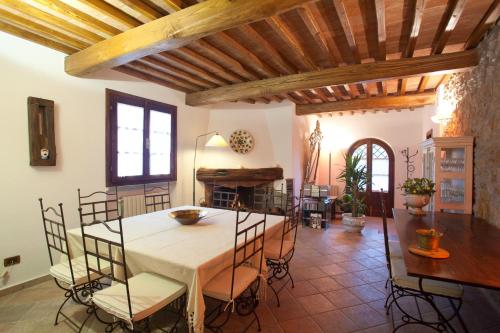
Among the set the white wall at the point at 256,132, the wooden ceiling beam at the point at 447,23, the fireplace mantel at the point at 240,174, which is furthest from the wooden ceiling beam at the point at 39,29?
the wooden ceiling beam at the point at 447,23

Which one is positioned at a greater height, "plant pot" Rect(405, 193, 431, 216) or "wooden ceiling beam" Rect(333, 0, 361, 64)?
"wooden ceiling beam" Rect(333, 0, 361, 64)

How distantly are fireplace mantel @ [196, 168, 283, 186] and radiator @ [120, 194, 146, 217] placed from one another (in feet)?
4.47

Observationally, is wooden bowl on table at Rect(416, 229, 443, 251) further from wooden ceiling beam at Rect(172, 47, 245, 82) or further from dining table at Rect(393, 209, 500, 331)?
wooden ceiling beam at Rect(172, 47, 245, 82)

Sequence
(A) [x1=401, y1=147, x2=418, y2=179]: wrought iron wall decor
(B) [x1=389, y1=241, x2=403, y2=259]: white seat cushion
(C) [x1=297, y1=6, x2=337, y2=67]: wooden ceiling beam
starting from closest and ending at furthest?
(C) [x1=297, y1=6, x2=337, y2=67]: wooden ceiling beam, (B) [x1=389, y1=241, x2=403, y2=259]: white seat cushion, (A) [x1=401, y1=147, x2=418, y2=179]: wrought iron wall decor

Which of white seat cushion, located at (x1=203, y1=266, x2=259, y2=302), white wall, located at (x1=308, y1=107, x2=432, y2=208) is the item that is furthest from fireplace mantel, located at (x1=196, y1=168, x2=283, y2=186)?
white seat cushion, located at (x1=203, y1=266, x2=259, y2=302)

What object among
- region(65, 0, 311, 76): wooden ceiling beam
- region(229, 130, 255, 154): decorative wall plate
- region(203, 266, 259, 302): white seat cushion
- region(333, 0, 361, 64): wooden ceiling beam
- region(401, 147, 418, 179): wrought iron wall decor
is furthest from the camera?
region(401, 147, 418, 179): wrought iron wall decor

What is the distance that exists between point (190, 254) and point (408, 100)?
4757 mm

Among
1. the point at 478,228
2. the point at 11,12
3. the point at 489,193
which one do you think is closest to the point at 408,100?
the point at 489,193

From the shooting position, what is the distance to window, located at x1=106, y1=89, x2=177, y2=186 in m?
3.38

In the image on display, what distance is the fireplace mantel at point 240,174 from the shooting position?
15.9 ft

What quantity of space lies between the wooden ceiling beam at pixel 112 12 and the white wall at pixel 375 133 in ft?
15.0

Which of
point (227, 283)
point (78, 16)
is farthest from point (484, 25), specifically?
point (78, 16)

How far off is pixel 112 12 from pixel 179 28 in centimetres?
59

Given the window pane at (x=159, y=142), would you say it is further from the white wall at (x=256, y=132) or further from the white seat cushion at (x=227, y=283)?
the white seat cushion at (x=227, y=283)
